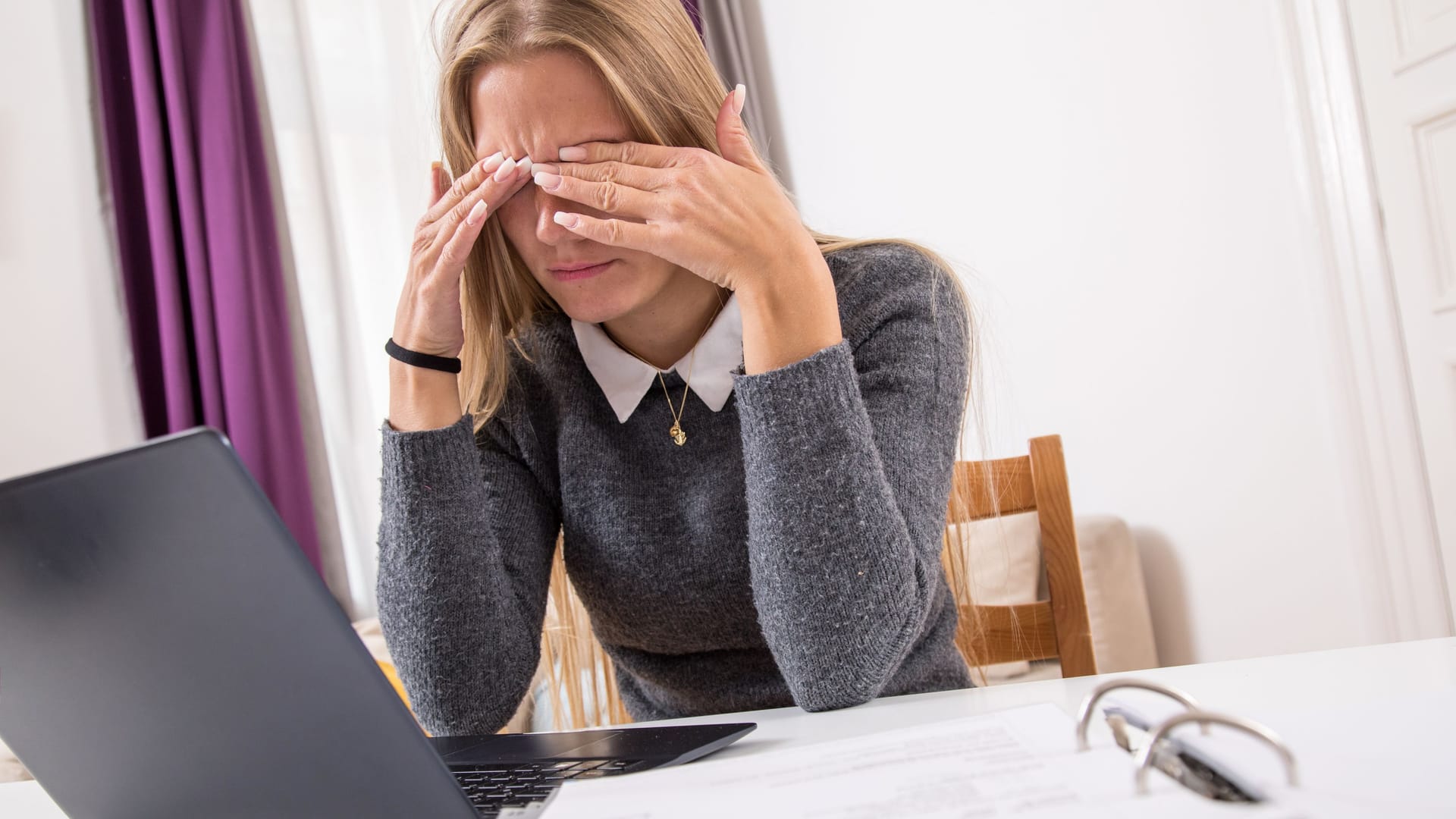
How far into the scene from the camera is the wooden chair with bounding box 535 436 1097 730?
1.10 meters

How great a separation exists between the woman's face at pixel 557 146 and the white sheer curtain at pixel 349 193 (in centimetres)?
169

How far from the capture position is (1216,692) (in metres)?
0.52

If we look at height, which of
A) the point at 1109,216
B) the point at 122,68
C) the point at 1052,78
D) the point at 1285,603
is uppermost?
the point at 122,68

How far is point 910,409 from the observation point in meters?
0.83

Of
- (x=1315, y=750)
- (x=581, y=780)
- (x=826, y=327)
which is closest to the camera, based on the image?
(x=1315, y=750)

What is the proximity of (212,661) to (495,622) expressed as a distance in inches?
19.7

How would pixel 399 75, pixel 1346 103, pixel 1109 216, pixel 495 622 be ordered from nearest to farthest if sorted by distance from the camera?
pixel 495 622
pixel 1346 103
pixel 1109 216
pixel 399 75

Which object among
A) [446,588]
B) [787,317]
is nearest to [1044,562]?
[787,317]

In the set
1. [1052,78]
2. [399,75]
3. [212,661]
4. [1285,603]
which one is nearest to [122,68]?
[399,75]

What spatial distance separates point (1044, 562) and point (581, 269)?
623mm

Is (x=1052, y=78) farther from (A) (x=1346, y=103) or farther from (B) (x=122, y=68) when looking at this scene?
(B) (x=122, y=68)

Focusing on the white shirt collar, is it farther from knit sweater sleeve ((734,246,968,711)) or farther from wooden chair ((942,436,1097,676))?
wooden chair ((942,436,1097,676))

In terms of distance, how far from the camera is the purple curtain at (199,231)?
223cm

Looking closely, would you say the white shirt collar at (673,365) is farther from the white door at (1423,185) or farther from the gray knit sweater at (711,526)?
the white door at (1423,185)
